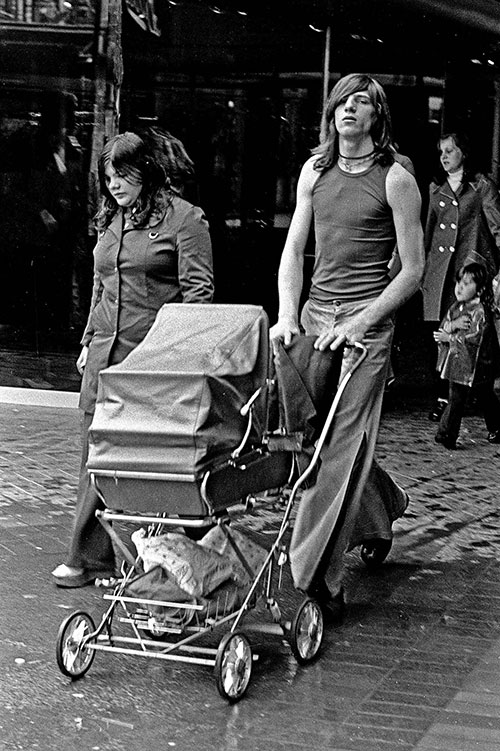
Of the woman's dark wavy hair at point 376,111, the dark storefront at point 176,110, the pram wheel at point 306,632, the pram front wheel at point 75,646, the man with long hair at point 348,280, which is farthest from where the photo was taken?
the dark storefront at point 176,110

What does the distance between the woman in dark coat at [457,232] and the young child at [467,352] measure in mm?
376

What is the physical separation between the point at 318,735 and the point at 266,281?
26.6ft

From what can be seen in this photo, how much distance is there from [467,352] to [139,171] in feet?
16.6

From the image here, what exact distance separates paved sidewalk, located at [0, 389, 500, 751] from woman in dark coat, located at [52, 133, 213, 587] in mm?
251

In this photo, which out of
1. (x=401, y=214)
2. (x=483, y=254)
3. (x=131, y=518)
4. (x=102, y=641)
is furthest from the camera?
(x=483, y=254)

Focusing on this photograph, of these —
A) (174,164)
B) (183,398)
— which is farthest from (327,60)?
(183,398)

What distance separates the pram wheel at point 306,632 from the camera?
5.23 meters

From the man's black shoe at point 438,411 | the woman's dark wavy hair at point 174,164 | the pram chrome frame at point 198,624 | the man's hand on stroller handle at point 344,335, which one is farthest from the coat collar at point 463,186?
the pram chrome frame at point 198,624

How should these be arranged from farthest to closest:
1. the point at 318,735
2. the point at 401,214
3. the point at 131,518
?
1. the point at 401,214
2. the point at 131,518
3. the point at 318,735

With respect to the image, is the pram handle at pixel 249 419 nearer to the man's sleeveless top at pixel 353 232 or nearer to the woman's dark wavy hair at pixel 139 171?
the man's sleeveless top at pixel 353 232

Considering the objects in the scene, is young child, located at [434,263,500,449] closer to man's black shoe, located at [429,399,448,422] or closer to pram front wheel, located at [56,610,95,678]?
man's black shoe, located at [429,399,448,422]

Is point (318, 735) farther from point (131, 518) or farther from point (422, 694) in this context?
point (131, 518)

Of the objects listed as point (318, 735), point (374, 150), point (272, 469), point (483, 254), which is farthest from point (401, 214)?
point (483, 254)

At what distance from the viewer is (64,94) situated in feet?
39.7
